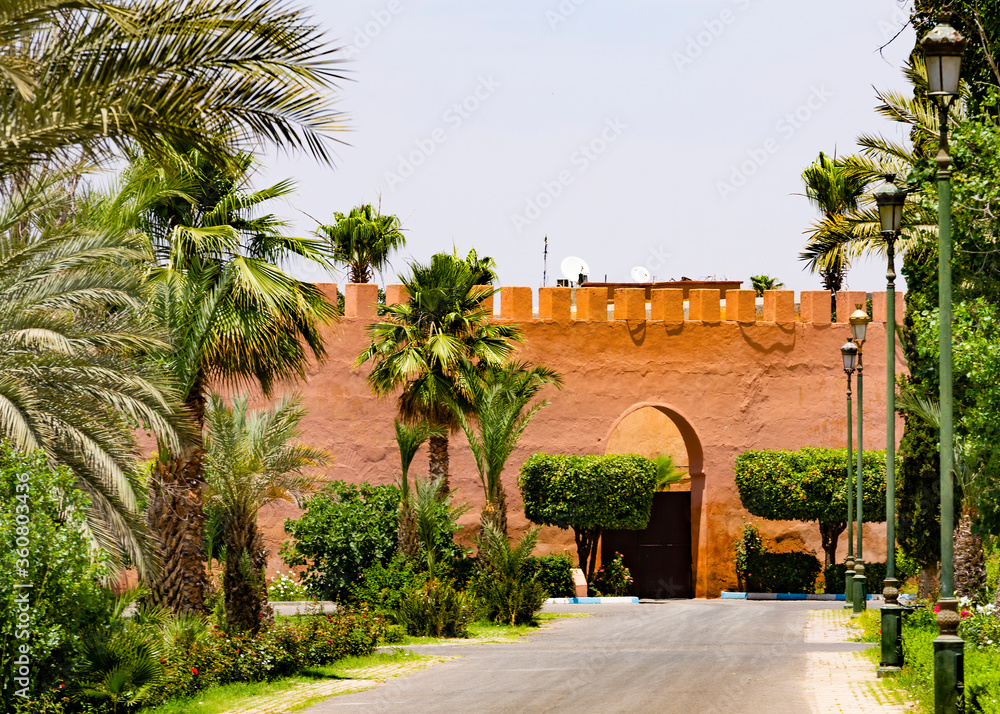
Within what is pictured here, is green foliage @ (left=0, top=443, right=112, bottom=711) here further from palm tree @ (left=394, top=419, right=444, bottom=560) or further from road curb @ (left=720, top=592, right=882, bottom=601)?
road curb @ (left=720, top=592, right=882, bottom=601)

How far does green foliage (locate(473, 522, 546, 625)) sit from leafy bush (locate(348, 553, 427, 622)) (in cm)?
146

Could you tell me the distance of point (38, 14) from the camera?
8.63 m

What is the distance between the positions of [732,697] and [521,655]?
4.83m

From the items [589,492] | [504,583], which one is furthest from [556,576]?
[504,583]

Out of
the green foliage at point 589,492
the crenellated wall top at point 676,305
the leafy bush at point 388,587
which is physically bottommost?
the leafy bush at point 388,587

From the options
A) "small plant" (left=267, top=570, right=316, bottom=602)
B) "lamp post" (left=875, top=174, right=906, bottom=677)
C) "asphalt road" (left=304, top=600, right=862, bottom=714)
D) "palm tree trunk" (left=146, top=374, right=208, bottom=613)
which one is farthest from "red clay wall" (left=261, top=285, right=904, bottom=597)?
"lamp post" (left=875, top=174, right=906, bottom=677)

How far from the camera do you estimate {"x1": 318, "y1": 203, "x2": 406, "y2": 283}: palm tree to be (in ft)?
114

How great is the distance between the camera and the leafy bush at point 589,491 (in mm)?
27344

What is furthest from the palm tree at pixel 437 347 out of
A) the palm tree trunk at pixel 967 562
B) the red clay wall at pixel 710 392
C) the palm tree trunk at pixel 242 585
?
the palm tree trunk at pixel 967 562

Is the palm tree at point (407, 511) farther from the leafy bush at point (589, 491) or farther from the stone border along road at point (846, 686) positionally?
the stone border along road at point (846, 686)

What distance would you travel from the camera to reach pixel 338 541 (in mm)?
22766

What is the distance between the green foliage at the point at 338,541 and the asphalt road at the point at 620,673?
4520 millimetres

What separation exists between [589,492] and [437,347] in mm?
6699

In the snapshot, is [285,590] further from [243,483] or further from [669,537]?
[243,483]
